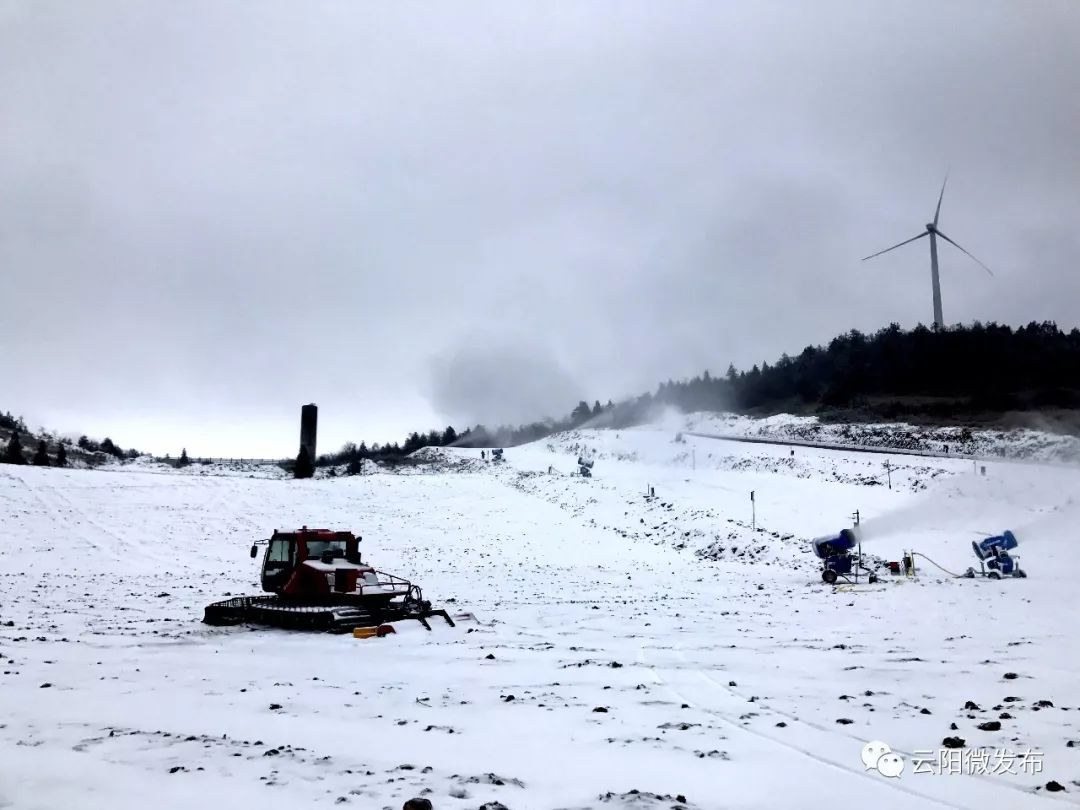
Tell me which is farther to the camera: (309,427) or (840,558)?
(309,427)

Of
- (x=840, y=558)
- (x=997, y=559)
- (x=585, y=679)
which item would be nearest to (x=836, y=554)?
(x=840, y=558)

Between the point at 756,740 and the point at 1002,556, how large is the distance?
19447mm

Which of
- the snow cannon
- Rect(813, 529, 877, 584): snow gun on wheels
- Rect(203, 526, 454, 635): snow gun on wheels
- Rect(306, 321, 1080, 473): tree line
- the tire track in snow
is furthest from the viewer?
Rect(306, 321, 1080, 473): tree line

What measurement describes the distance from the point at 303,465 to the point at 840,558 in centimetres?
6089

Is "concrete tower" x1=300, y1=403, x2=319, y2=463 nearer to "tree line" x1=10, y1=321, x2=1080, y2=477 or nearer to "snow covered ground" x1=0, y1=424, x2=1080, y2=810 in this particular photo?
"tree line" x1=10, y1=321, x2=1080, y2=477

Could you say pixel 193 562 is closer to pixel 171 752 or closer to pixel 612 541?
pixel 612 541

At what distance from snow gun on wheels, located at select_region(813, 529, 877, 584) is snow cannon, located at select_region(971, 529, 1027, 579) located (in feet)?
10.8

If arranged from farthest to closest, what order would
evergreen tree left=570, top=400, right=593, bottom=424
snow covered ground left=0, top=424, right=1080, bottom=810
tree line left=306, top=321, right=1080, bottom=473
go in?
evergreen tree left=570, top=400, right=593, bottom=424 < tree line left=306, top=321, right=1080, bottom=473 < snow covered ground left=0, top=424, right=1080, bottom=810

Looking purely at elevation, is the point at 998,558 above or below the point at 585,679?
above

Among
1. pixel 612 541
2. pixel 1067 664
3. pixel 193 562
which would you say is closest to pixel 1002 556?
pixel 1067 664

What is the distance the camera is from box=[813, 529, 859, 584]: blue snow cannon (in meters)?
24.1

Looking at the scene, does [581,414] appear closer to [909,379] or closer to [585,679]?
[909,379]

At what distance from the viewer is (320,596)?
17.7 m

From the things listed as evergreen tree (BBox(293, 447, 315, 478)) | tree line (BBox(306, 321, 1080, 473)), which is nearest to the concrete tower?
evergreen tree (BBox(293, 447, 315, 478))
